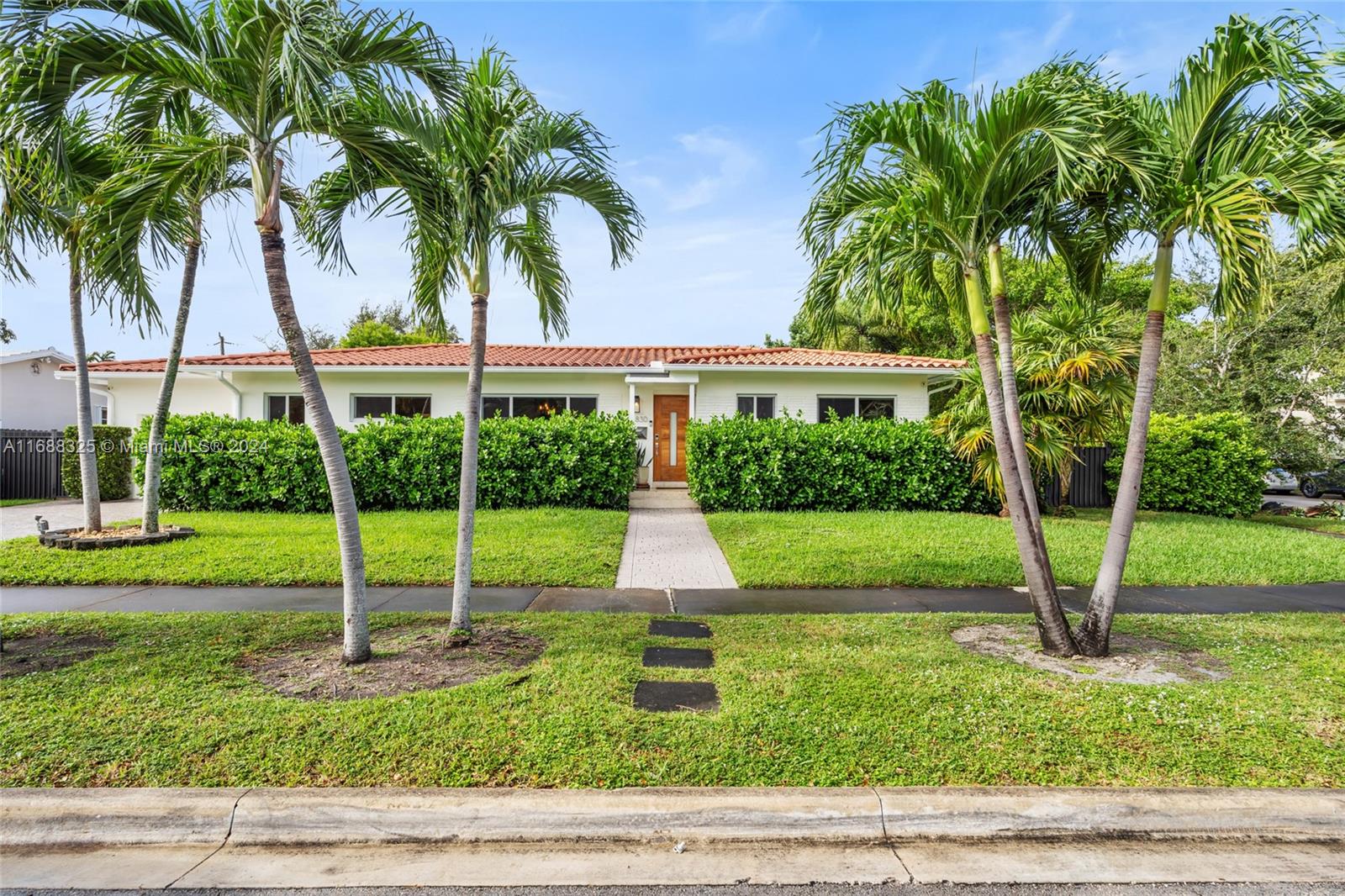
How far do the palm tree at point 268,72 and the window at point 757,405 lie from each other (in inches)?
455

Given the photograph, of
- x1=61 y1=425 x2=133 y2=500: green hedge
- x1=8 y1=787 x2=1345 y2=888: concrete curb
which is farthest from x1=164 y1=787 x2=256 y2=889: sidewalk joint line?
x1=61 y1=425 x2=133 y2=500: green hedge

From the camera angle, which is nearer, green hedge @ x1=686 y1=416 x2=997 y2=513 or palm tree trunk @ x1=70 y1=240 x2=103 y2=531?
palm tree trunk @ x1=70 y1=240 x2=103 y2=531

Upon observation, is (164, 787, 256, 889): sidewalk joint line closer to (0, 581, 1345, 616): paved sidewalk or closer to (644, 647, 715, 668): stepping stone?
(644, 647, 715, 668): stepping stone

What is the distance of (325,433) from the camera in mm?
4207

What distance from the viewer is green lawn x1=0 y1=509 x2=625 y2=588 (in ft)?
23.0

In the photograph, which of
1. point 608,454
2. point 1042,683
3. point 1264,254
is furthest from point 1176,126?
point 608,454

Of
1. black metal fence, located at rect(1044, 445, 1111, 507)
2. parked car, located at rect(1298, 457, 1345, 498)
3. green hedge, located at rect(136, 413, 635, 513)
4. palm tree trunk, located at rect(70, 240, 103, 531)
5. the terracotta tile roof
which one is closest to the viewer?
palm tree trunk, located at rect(70, 240, 103, 531)

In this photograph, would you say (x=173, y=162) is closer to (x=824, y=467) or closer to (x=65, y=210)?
(x=65, y=210)

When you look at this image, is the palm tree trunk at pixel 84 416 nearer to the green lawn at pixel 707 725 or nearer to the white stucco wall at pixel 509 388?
the green lawn at pixel 707 725

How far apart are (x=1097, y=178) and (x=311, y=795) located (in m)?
6.18

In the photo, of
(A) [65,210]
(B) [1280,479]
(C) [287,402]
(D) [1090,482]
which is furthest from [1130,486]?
(B) [1280,479]

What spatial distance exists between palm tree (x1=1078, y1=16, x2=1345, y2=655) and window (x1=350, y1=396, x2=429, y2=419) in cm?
A: 1409

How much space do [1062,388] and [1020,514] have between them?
7.23m

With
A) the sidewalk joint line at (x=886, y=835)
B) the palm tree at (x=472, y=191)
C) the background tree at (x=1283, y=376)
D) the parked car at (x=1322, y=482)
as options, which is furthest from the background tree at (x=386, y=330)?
the parked car at (x=1322, y=482)
